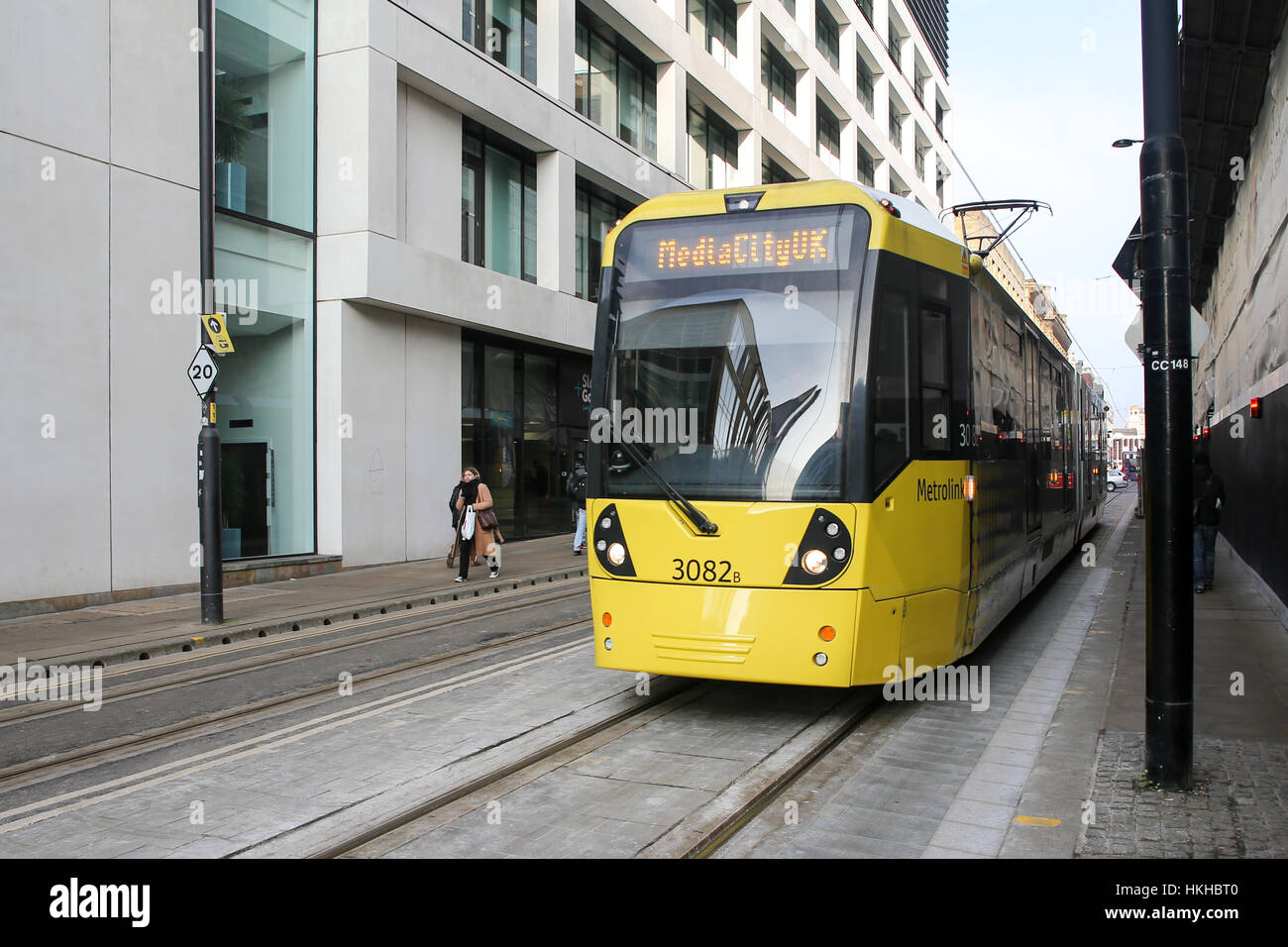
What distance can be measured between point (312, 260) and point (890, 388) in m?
13.3

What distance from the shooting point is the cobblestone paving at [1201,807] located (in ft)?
14.5

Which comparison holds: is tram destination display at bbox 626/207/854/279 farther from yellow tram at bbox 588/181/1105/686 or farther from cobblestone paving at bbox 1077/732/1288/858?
cobblestone paving at bbox 1077/732/1288/858

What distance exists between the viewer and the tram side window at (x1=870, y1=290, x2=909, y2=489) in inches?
243

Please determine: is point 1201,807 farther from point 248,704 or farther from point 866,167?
point 866,167

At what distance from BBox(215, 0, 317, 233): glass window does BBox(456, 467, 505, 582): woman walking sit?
17.8ft

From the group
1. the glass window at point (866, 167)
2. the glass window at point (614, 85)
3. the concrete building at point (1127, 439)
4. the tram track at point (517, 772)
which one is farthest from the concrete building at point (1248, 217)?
the concrete building at point (1127, 439)

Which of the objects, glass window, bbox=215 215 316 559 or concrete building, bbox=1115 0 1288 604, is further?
glass window, bbox=215 215 316 559

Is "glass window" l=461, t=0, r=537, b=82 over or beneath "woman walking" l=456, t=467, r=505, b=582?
over

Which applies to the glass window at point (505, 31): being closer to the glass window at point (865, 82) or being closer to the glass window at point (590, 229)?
the glass window at point (590, 229)

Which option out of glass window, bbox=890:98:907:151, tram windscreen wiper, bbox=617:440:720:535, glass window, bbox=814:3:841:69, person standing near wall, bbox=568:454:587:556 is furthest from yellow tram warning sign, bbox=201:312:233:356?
glass window, bbox=890:98:907:151

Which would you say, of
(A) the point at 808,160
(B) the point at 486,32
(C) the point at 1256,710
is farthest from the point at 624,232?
(A) the point at 808,160

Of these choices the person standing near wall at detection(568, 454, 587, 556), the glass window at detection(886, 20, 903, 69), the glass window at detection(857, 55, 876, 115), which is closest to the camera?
the person standing near wall at detection(568, 454, 587, 556)

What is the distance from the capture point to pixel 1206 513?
501 inches

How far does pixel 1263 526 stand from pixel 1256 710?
7661mm
